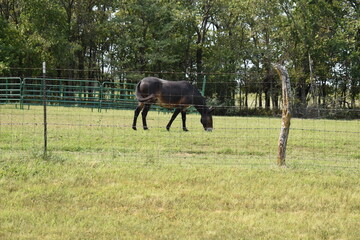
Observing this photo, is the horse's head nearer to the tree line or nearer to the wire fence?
the wire fence

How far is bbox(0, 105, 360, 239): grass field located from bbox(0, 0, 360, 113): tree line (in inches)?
768

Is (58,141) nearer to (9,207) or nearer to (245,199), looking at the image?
(9,207)

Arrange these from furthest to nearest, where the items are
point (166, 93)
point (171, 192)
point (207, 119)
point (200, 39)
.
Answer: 1. point (200, 39)
2. point (166, 93)
3. point (207, 119)
4. point (171, 192)

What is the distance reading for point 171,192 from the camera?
5789 millimetres

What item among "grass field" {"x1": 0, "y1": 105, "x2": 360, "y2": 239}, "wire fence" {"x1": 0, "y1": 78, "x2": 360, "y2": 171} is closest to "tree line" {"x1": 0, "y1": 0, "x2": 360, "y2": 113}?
"wire fence" {"x1": 0, "y1": 78, "x2": 360, "y2": 171}

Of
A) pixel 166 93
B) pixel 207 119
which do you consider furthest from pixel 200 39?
pixel 207 119

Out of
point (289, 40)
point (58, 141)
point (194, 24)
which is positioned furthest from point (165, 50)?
point (58, 141)

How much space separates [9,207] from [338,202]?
401 centimetres

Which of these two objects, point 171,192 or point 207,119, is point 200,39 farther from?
point 171,192

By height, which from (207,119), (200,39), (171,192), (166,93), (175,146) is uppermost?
(200,39)

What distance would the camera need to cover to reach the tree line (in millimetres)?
31281

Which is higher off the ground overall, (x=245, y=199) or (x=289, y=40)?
(x=289, y=40)

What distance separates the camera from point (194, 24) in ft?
118

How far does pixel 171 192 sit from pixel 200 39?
32186mm
